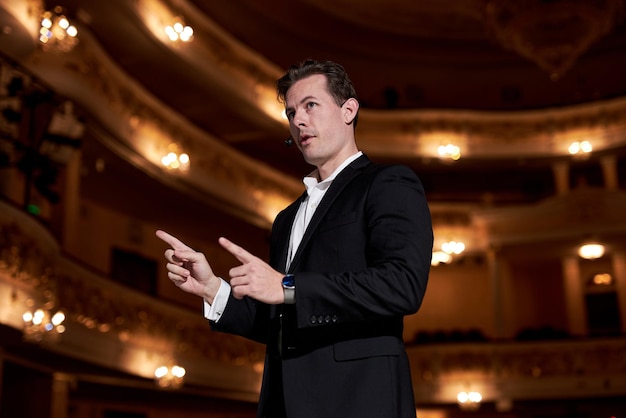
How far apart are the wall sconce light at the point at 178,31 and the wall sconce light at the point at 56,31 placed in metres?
4.11

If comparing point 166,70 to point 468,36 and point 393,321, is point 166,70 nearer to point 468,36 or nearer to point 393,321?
point 468,36

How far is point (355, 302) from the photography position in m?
2.35

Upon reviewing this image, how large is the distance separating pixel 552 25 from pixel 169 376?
9937mm

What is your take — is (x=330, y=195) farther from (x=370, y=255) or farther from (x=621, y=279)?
(x=621, y=279)

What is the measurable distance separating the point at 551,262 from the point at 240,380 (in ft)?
32.8

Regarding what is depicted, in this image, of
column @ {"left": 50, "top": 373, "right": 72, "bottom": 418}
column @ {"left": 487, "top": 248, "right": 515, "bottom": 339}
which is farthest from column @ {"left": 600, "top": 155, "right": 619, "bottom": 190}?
column @ {"left": 50, "top": 373, "right": 72, "bottom": 418}

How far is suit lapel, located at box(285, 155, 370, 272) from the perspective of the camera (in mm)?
2625

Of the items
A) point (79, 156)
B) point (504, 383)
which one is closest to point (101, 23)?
point (79, 156)

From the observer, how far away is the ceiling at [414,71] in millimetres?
17672

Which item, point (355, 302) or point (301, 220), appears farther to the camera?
point (301, 220)

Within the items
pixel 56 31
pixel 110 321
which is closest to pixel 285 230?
pixel 56 31

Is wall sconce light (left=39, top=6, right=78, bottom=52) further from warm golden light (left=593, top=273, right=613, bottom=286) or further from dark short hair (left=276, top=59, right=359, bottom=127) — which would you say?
warm golden light (left=593, top=273, right=613, bottom=286)

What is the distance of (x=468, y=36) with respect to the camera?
25156 millimetres

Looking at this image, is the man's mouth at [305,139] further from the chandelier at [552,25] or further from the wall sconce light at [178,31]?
the chandelier at [552,25]
